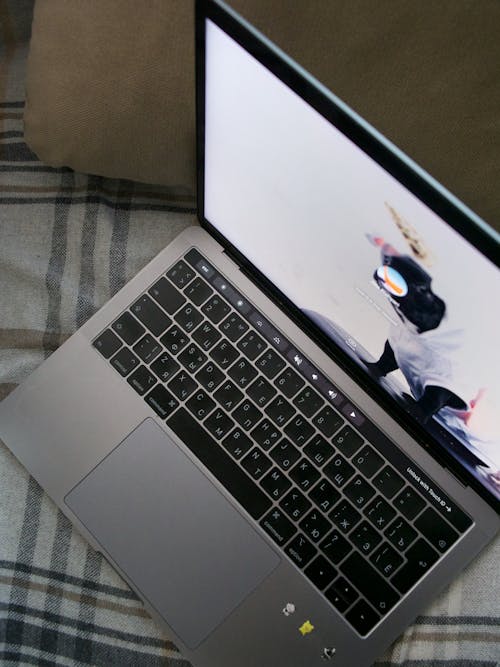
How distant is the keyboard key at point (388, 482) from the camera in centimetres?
70

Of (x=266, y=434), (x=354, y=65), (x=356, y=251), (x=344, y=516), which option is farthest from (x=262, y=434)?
(x=354, y=65)

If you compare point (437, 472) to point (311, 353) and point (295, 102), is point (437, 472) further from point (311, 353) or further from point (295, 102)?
point (295, 102)

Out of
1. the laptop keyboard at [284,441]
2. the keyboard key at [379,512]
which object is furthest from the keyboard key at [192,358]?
the keyboard key at [379,512]

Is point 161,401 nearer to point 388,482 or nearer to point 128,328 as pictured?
point 128,328

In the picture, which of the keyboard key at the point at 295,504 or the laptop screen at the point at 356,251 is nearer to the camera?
the laptop screen at the point at 356,251

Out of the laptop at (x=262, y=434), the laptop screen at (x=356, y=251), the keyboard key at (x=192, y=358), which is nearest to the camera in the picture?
the laptop screen at (x=356, y=251)

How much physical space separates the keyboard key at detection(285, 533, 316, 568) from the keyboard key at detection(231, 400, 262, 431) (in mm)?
111

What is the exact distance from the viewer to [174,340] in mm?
749

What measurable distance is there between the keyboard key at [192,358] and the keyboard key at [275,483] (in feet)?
0.40

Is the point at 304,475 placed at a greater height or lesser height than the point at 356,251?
lesser

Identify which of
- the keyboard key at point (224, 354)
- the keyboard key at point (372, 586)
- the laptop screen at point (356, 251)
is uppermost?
the laptop screen at point (356, 251)

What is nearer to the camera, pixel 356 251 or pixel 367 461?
pixel 356 251

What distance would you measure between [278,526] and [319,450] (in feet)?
0.26

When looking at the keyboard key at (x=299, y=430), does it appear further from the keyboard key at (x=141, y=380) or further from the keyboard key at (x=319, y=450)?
the keyboard key at (x=141, y=380)
